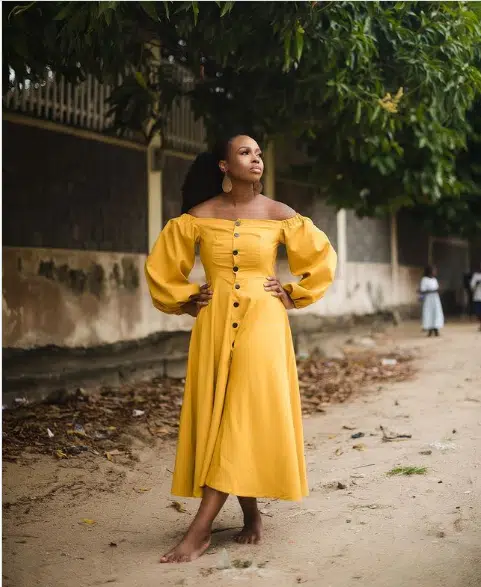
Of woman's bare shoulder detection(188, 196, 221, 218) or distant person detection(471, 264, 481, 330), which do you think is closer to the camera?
woman's bare shoulder detection(188, 196, 221, 218)

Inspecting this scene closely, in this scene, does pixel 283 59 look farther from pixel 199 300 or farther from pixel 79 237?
pixel 79 237

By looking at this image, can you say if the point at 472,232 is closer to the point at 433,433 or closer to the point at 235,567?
the point at 433,433

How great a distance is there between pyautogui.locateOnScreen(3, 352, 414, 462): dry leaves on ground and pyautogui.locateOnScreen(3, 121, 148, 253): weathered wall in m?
1.66

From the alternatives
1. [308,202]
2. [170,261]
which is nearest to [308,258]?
[170,261]

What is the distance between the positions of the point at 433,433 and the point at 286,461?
283cm

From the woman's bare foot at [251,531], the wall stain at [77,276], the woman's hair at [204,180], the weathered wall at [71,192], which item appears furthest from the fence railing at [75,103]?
the woman's bare foot at [251,531]

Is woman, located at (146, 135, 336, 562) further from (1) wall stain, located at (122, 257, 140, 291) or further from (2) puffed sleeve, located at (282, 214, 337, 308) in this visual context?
(1) wall stain, located at (122, 257, 140, 291)

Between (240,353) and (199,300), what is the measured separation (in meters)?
0.33

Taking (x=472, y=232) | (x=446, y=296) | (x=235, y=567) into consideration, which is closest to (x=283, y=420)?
(x=235, y=567)

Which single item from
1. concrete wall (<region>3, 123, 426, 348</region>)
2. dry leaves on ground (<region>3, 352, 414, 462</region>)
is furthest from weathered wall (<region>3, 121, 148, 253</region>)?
dry leaves on ground (<region>3, 352, 414, 462</region>)

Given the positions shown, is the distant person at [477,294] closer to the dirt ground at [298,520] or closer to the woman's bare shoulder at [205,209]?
the dirt ground at [298,520]

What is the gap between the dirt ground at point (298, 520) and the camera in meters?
3.23

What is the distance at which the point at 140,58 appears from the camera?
696 centimetres

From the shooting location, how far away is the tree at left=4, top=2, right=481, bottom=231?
4.88 metres
